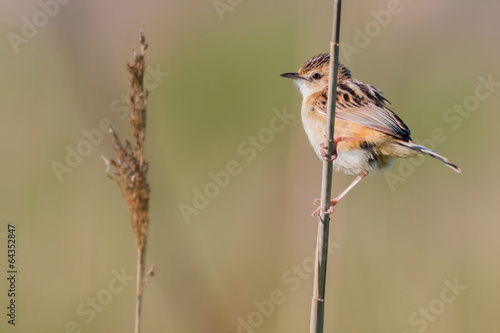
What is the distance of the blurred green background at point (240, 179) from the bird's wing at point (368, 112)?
1285 mm

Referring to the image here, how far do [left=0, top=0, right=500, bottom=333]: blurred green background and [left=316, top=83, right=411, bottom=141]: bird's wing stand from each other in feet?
4.22

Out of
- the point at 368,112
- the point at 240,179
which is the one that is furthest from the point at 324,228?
the point at 240,179

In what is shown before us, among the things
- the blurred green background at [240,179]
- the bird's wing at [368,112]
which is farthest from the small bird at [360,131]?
the blurred green background at [240,179]

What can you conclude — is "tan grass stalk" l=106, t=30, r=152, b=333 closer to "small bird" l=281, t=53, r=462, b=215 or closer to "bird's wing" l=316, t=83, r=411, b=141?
"small bird" l=281, t=53, r=462, b=215

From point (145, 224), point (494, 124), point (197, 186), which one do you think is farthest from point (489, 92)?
point (145, 224)

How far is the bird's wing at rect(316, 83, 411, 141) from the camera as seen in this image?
3820 mm

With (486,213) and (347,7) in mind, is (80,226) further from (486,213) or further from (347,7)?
(486,213)

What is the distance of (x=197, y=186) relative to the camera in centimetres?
676

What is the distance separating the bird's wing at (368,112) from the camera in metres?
3.82

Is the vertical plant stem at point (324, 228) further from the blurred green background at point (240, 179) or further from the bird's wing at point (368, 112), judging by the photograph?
the blurred green background at point (240, 179)

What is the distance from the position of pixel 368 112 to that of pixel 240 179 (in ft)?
9.56

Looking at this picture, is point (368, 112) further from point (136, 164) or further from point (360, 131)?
point (136, 164)

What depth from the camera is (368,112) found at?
13.1ft

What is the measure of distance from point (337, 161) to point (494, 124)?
3556mm
